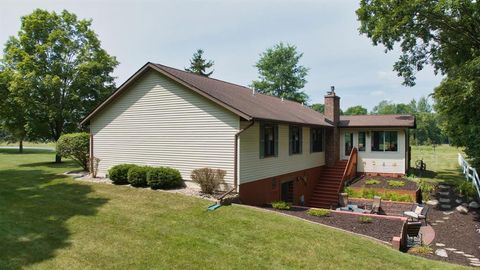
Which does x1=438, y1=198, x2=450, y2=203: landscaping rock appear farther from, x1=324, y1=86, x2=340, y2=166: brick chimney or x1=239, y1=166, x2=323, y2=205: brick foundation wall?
x1=239, y1=166, x2=323, y2=205: brick foundation wall

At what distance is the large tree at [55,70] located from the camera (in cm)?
2664

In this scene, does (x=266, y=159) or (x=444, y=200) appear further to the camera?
(x=444, y=200)

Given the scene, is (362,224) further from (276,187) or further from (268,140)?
(268,140)

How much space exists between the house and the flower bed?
0.99 meters

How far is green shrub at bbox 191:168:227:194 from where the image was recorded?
536 inches

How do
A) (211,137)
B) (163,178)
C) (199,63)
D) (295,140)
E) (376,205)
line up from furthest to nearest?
(199,63) < (295,140) < (376,205) < (163,178) < (211,137)

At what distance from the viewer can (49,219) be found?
35.4 ft

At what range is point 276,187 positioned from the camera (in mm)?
16453

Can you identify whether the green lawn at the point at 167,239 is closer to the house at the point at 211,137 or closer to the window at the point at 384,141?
the house at the point at 211,137

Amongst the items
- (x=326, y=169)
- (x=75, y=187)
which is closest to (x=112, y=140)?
(x=75, y=187)

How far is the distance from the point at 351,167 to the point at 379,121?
498 cm

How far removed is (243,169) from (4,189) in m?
11.3

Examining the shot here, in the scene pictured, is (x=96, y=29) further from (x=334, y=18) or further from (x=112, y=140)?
(x=334, y=18)

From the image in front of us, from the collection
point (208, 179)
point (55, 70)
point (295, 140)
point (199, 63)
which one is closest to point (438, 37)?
point (295, 140)
